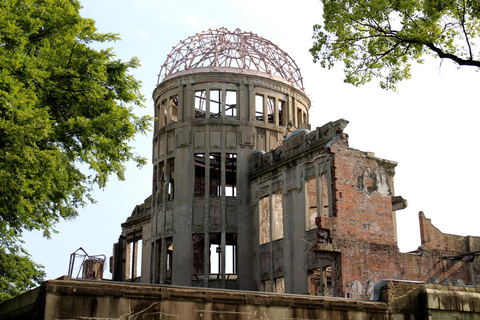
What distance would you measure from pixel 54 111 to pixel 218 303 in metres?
7.37

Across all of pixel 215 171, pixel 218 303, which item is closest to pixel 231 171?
pixel 215 171

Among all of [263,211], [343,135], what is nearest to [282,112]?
[263,211]

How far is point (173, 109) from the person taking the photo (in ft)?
112

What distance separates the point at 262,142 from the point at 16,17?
17977 mm

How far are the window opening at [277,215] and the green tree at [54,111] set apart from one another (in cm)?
1210

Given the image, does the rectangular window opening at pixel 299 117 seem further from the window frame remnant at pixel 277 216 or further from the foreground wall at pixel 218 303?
the foreground wall at pixel 218 303

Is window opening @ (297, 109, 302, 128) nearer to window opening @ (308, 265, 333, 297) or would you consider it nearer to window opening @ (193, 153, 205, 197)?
window opening @ (193, 153, 205, 197)

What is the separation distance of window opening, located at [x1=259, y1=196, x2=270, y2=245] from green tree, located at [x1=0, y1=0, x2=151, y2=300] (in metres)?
12.8

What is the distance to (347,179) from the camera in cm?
2459

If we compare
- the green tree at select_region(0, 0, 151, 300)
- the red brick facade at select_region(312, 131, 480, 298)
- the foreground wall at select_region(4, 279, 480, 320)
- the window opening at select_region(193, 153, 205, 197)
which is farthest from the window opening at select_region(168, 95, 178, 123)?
the foreground wall at select_region(4, 279, 480, 320)

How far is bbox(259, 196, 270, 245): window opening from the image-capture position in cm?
2925

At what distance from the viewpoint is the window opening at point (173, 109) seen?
32.3 meters

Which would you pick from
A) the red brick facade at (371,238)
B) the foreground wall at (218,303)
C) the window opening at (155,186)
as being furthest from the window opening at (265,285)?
Answer: the foreground wall at (218,303)

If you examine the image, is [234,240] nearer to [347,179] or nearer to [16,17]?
[347,179]
